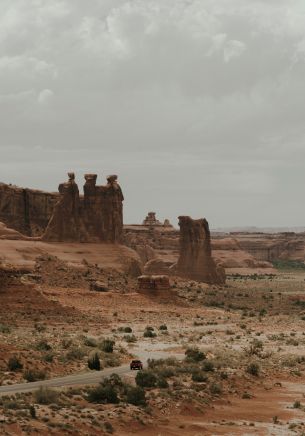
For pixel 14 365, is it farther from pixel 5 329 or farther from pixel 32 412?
pixel 5 329

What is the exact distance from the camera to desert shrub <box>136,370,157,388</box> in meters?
35.2

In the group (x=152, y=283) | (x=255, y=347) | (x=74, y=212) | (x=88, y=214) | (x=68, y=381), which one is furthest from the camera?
(x=88, y=214)

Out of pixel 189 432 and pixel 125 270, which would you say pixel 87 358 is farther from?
pixel 125 270

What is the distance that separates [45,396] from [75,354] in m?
11.8

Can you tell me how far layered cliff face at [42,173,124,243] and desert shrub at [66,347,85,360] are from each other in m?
49.0

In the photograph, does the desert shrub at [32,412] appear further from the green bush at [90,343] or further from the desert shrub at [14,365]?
the green bush at [90,343]

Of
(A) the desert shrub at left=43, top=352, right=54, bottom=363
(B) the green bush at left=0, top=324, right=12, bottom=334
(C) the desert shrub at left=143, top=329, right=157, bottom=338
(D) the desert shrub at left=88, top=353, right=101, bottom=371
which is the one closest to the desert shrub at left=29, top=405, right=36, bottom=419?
(A) the desert shrub at left=43, top=352, right=54, bottom=363

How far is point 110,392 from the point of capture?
103 feet

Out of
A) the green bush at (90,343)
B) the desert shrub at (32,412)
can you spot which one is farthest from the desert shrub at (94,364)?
the desert shrub at (32,412)

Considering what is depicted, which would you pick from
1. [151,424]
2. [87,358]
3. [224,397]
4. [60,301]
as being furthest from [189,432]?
[60,301]

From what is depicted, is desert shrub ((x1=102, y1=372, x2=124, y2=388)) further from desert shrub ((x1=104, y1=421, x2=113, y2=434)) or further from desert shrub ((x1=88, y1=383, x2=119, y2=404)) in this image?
desert shrub ((x1=104, y1=421, x2=113, y2=434))

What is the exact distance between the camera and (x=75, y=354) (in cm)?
4147

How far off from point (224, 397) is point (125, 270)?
54.2 metres

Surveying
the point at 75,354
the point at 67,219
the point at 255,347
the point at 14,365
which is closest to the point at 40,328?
the point at 75,354
